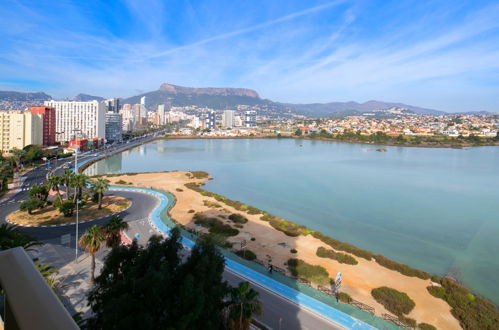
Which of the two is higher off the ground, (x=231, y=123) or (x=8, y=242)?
(x=231, y=123)

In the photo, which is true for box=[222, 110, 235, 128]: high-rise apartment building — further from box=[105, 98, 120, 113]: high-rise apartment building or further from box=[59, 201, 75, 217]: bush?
box=[59, 201, 75, 217]: bush

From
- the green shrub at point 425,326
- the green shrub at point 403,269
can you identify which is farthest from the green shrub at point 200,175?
the green shrub at point 425,326

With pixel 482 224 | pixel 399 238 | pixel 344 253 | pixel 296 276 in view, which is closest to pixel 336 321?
pixel 296 276

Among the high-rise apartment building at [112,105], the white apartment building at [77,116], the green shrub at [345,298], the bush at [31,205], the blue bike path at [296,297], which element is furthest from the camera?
the high-rise apartment building at [112,105]

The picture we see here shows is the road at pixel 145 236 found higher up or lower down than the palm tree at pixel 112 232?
lower down

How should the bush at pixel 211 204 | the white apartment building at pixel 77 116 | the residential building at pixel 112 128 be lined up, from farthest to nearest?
the residential building at pixel 112 128 < the white apartment building at pixel 77 116 < the bush at pixel 211 204

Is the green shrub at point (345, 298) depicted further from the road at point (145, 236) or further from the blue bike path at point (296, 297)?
the road at point (145, 236)

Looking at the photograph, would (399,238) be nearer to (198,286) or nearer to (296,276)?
(296,276)

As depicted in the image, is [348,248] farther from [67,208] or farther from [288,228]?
[67,208]
